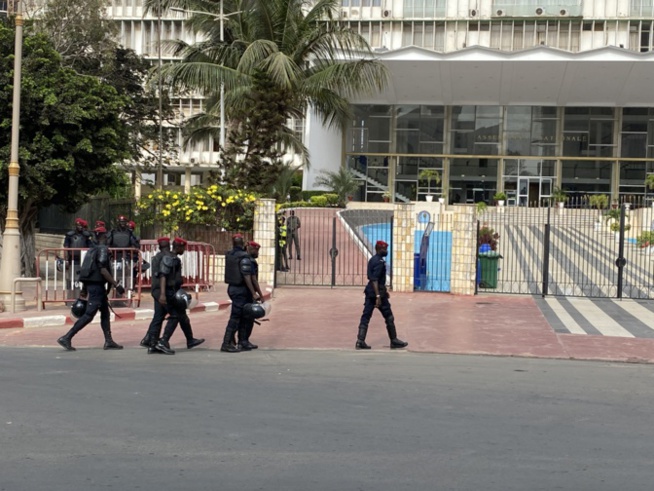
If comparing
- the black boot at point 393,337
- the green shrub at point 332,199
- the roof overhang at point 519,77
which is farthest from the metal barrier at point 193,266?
the roof overhang at point 519,77

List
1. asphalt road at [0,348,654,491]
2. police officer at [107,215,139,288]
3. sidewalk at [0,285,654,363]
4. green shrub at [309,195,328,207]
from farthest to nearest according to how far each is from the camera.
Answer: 1. green shrub at [309,195,328,207]
2. police officer at [107,215,139,288]
3. sidewalk at [0,285,654,363]
4. asphalt road at [0,348,654,491]

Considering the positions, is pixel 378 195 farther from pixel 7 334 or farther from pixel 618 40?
pixel 7 334

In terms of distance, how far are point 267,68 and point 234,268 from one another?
1876cm

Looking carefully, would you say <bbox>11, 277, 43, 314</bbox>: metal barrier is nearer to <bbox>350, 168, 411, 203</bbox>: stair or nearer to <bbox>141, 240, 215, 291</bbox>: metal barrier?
<bbox>141, 240, 215, 291</bbox>: metal barrier

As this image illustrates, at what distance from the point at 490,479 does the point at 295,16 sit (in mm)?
27607

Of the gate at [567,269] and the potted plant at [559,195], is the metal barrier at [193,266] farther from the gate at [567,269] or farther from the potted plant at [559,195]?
the potted plant at [559,195]

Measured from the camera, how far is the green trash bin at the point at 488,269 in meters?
21.3

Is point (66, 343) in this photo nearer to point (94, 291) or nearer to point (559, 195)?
point (94, 291)

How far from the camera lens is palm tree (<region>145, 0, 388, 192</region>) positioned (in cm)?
2878

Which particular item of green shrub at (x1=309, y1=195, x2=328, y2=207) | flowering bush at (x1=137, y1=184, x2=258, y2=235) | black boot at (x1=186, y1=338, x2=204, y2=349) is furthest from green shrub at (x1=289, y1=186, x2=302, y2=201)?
black boot at (x1=186, y1=338, x2=204, y2=349)

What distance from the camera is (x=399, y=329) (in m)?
14.8

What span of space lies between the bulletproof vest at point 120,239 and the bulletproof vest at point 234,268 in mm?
5509

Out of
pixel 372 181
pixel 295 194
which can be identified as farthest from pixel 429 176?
pixel 295 194

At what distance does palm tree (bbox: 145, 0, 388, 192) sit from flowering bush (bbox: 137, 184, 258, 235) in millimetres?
5432
